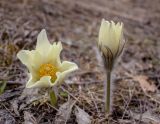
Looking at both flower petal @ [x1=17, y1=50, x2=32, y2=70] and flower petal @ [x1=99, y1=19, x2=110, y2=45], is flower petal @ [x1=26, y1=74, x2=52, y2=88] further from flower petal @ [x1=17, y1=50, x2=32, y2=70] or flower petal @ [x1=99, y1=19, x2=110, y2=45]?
flower petal @ [x1=99, y1=19, x2=110, y2=45]

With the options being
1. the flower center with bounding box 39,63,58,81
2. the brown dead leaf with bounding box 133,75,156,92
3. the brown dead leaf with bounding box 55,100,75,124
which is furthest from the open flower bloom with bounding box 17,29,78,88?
the brown dead leaf with bounding box 133,75,156,92

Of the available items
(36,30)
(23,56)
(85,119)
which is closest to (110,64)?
(85,119)

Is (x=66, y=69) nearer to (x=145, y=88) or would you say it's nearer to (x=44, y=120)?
(x=44, y=120)

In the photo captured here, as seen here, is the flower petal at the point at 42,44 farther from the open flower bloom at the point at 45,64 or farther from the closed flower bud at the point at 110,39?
the closed flower bud at the point at 110,39

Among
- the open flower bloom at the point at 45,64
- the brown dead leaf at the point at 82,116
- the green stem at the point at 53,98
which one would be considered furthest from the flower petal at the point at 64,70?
the brown dead leaf at the point at 82,116

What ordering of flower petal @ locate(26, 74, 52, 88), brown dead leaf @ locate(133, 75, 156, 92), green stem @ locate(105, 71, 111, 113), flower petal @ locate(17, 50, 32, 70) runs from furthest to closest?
brown dead leaf @ locate(133, 75, 156, 92)
green stem @ locate(105, 71, 111, 113)
flower petal @ locate(17, 50, 32, 70)
flower petal @ locate(26, 74, 52, 88)

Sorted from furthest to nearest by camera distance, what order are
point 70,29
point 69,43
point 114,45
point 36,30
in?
point 70,29, point 69,43, point 36,30, point 114,45

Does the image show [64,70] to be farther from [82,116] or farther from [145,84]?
[145,84]
